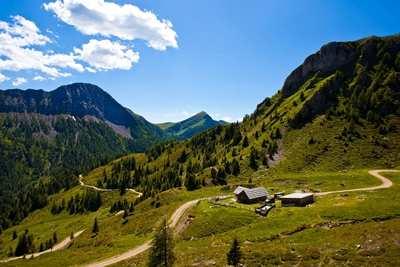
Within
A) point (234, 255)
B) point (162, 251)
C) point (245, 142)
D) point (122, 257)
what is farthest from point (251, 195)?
point (245, 142)

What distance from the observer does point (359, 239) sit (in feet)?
193

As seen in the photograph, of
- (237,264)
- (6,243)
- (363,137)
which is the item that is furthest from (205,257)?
(6,243)

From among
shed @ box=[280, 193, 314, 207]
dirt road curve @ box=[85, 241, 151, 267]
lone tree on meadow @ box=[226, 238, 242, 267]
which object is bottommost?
dirt road curve @ box=[85, 241, 151, 267]

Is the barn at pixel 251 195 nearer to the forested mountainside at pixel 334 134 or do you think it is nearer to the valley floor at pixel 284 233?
the valley floor at pixel 284 233

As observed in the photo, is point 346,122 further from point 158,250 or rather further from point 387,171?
point 158,250

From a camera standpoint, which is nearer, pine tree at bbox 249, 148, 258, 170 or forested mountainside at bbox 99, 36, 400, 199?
forested mountainside at bbox 99, 36, 400, 199

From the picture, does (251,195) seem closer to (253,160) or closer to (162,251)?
(162,251)

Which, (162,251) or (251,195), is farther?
(251,195)

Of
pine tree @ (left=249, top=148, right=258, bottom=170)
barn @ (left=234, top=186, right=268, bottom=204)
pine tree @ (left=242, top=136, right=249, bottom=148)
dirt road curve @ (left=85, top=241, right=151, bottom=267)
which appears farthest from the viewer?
pine tree @ (left=242, top=136, right=249, bottom=148)

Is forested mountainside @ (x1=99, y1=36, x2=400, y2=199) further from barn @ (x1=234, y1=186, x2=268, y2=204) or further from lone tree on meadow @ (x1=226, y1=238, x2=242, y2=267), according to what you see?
lone tree on meadow @ (x1=226, y1=238, x2=242, y2=267)

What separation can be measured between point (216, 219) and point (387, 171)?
70.5m

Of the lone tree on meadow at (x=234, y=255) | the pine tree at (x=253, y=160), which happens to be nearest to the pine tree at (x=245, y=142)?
the pine tree at (x=253, y=160)

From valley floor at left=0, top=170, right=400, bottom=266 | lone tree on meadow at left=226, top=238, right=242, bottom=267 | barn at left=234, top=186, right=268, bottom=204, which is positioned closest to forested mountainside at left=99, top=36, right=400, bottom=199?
valley floor at left=0, top=170, right=400, bottom=266

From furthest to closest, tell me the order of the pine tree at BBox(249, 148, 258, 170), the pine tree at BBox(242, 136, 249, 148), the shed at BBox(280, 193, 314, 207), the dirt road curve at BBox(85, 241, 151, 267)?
the pine tree at BBox(242, 136, 249, 148) → the pine tree at BBox(249, 148, 258, 170) → the shed at BBox(280, 193, 314, 207) → the dirt road curve at BBox(85, 241, 151, 267)
